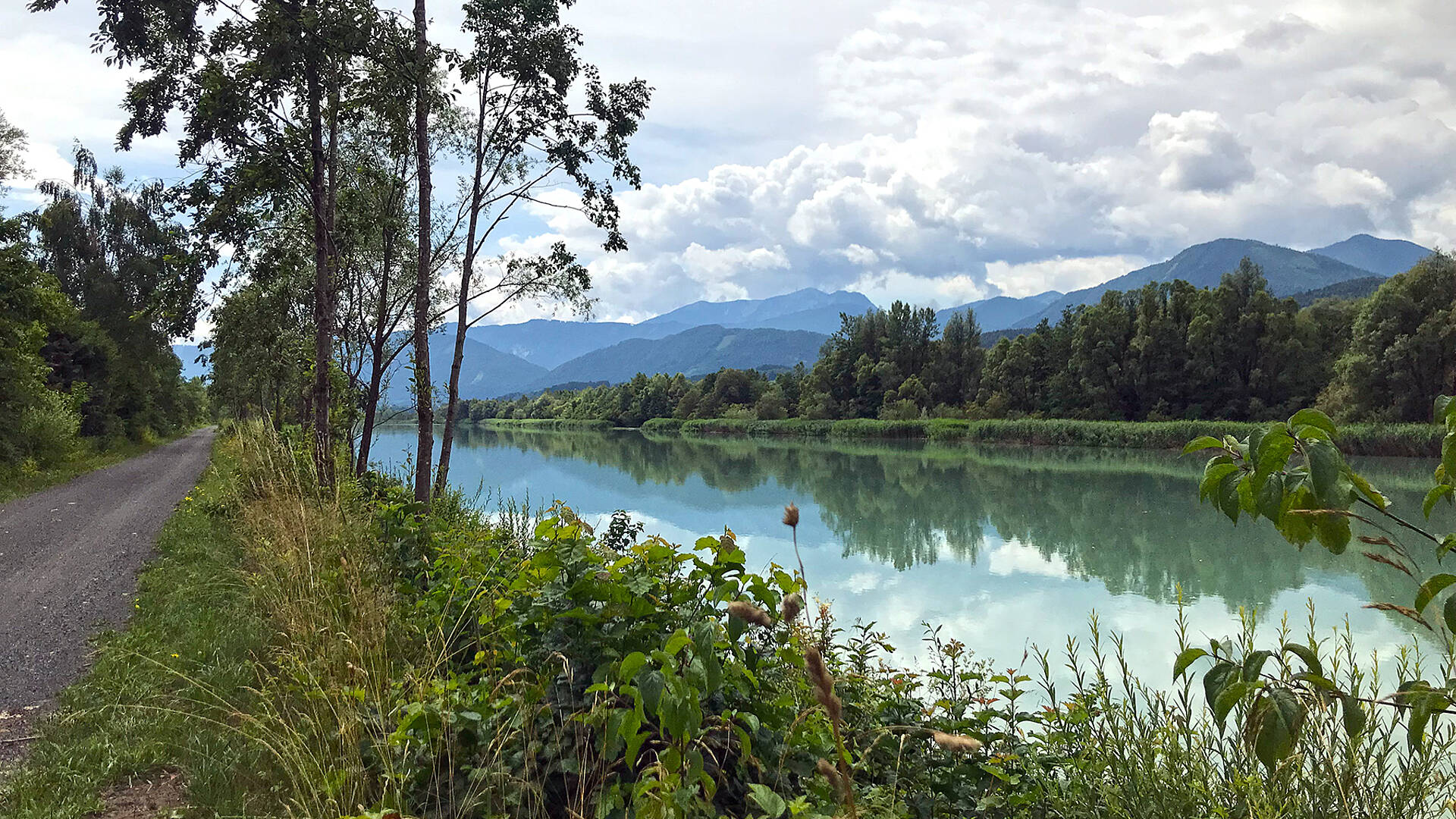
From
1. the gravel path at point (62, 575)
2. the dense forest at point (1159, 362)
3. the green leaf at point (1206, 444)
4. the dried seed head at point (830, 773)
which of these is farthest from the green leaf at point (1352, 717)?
the dense forest at point (1159, 362)

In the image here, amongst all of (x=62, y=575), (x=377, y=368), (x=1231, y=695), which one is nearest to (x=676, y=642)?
(x=1231, y=695)

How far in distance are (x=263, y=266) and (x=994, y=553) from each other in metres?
14.0

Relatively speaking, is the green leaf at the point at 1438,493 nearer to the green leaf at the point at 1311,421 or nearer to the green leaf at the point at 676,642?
the green leaf at the point at 1311,421

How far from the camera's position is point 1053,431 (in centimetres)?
5350

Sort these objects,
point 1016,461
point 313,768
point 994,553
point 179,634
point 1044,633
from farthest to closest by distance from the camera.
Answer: point 1016,461, point 994,553, point 1044,633, point 179,634, point 313,768

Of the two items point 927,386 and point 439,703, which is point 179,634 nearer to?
point 439,703

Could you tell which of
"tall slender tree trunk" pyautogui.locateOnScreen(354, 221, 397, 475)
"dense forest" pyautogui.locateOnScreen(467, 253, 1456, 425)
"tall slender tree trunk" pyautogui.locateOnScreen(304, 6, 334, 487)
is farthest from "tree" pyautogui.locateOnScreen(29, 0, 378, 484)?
"dense forest" pyautogui.locateOnScreen(467, 253, 1456, 425)

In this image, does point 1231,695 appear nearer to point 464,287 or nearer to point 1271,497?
point 1271,497

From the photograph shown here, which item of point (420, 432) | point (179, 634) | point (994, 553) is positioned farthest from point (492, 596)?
point (994, 553)

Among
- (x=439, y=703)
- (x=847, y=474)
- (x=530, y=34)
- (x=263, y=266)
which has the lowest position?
(x=847, y=474)

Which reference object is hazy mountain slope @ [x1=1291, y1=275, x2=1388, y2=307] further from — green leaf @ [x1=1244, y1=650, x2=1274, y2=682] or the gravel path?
green leaf @ [x1=1244, y1=650, x2=1274, y2=682]

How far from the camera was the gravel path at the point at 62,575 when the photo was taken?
208 inches

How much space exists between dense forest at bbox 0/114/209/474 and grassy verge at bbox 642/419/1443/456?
33.9 metres

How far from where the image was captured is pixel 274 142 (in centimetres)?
1032
